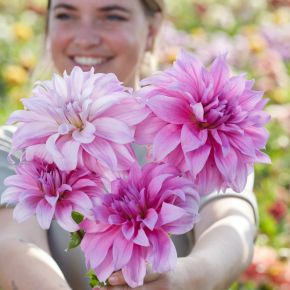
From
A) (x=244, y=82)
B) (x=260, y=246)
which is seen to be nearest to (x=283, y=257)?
(x=260, y=246)

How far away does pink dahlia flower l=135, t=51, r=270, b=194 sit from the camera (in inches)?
39.4

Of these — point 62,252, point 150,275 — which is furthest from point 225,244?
point 150,275

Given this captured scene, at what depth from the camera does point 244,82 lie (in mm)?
1055

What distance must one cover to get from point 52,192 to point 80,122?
90 millimetres

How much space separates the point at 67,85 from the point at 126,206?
0.16m

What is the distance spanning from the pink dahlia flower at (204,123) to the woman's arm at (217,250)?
21 centimetres

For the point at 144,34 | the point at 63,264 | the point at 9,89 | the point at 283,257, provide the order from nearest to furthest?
the point at 63,264, the point at 144,34, the point at 283,257, the point at 9,89

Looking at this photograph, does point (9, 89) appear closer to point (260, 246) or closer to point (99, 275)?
point (260, 246)

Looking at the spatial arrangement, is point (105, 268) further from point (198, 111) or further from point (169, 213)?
point (198, 111)

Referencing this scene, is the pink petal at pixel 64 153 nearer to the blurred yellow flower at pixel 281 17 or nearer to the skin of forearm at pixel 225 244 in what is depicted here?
the skin of forearm at pixel 225 244

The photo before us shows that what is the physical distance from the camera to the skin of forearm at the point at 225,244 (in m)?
1.46

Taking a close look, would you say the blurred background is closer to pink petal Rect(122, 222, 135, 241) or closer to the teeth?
the teeth

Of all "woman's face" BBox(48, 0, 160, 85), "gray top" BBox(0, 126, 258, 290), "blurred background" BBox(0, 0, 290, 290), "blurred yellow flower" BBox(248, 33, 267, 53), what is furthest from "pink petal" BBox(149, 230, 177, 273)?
"blurred yellow flower" BBox(248, 33, 267, 53)

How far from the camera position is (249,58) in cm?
419
